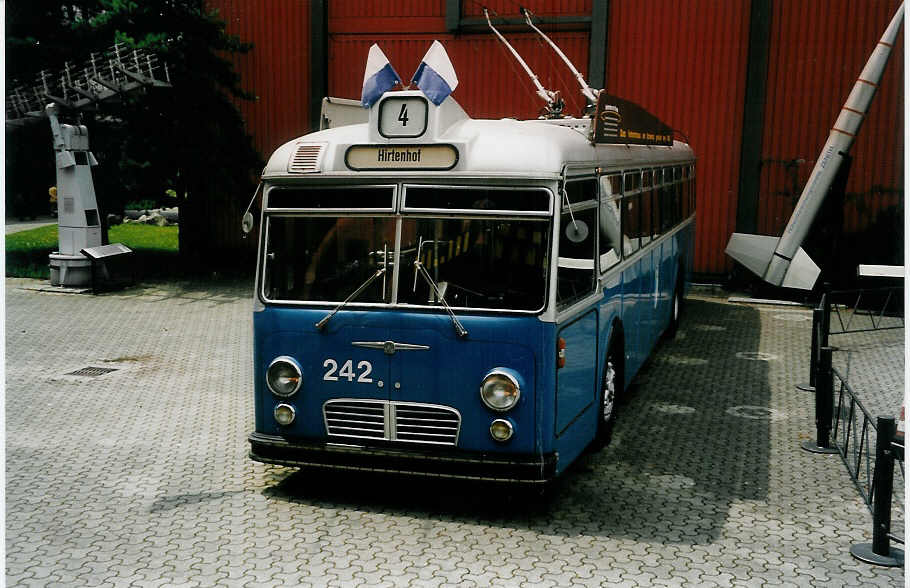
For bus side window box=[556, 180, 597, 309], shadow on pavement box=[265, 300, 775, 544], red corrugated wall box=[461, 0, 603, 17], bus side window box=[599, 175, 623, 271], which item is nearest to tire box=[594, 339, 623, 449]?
shadow on pavement box=[265, 300, 775, 544]

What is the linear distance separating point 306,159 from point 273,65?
Result: 15834 mm

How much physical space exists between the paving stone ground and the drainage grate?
15 centimetres

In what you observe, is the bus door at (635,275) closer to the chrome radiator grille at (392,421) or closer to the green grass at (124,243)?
the chrome radiator grille at (392,421)

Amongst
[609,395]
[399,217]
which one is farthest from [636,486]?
[399,217]

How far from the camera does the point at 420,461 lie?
6535mm

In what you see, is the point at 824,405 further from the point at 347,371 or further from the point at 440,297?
the point at 347,371

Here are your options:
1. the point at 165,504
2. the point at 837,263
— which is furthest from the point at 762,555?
the point at 837,263

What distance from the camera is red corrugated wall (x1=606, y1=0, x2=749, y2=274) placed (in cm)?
1883

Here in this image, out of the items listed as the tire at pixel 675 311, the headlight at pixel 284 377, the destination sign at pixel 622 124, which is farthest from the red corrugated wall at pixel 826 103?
the headlight at pixel 284 377

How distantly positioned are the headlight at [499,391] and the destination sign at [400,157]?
5.07 feet

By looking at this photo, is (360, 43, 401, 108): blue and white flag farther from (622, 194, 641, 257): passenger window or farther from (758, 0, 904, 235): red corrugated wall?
(758, 0, 904, 235): red corrugated wall

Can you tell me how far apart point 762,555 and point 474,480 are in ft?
6.70

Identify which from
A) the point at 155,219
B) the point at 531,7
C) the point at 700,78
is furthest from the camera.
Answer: the point at 155,219

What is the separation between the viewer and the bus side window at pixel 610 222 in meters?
7.72
